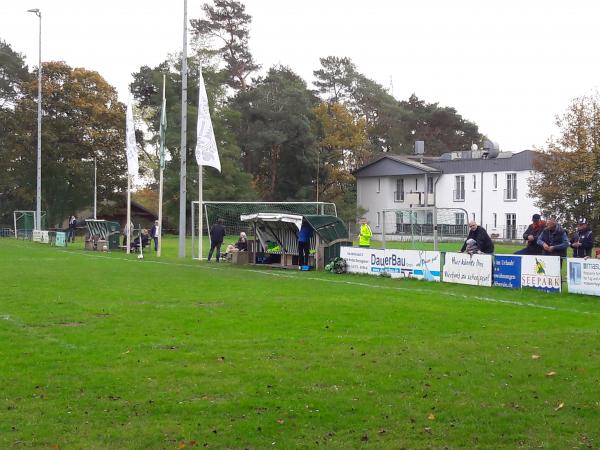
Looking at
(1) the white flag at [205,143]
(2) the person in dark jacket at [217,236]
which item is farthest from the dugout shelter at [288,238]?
(1) the white flag at [205,143]

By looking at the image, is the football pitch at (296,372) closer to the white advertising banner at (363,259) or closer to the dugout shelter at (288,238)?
the white advertising banner at (363,259)

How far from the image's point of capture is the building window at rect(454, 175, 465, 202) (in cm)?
7188

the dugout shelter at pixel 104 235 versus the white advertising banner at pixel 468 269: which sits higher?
the dugout shelter at pixel 104 235

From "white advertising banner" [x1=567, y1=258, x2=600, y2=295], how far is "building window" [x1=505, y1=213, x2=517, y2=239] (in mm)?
47258

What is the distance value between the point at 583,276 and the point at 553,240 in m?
2.19

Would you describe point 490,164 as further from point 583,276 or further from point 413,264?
point 583,276

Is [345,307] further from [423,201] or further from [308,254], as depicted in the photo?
[423,201]

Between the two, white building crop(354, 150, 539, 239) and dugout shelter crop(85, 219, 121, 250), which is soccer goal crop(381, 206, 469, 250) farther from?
white building crop(354, 150, 539, 239)

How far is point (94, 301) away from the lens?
17.1m

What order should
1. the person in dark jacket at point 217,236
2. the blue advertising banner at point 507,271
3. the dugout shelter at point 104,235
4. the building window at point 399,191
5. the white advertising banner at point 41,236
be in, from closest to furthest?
the blue advertising banner at point 507,271 → the person in dark jacket at point 217,236 → the dugout shelter at point 104,235 → the white advertising banner at point 41,236 → the building window at point 399,191

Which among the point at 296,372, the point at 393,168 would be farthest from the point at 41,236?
the point at 296,372

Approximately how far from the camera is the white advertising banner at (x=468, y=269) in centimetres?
2134

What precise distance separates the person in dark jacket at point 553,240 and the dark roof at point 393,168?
51.4 metres

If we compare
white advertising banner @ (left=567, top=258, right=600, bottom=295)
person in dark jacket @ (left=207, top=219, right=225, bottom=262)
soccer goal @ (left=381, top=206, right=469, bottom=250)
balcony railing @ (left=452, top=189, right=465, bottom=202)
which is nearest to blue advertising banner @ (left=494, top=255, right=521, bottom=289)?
white advertising banner @ (left=567, top=258, right=600, bottom=295)
